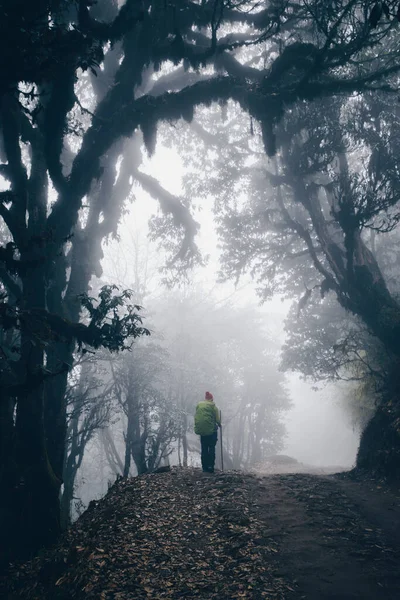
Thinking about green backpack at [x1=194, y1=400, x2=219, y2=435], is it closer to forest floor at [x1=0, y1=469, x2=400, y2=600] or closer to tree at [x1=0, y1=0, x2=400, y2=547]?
forest floor at [x1=0, y1=469, x2=400, y2=600]

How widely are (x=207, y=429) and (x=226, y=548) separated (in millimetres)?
4447

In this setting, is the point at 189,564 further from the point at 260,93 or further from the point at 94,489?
the point at 94,489

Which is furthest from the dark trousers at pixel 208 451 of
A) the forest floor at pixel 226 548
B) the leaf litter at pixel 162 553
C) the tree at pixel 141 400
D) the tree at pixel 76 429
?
the tree at pixel 141 400

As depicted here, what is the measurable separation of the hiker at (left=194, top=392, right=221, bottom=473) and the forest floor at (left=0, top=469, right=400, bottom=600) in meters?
1.74

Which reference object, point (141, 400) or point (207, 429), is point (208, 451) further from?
point (141, 400)

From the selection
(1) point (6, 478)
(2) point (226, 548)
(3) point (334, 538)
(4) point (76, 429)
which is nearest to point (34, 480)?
(1) point (6, 478)

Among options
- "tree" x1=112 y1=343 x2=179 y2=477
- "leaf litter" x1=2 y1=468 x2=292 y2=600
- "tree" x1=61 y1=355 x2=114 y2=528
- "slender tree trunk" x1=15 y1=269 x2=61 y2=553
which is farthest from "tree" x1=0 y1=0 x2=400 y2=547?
"tree" x1=112 y1=343 x2=179 y2=477

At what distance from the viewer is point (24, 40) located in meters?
3.76

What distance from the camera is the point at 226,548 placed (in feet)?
17.0

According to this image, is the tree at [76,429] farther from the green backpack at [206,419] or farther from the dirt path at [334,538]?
the dirt path at [334,538]

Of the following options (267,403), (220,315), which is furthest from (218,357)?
(267,403)

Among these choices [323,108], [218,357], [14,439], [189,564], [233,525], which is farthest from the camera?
[218,357]

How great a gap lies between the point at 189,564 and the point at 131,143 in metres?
14.3

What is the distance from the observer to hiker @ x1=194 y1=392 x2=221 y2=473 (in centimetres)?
962
